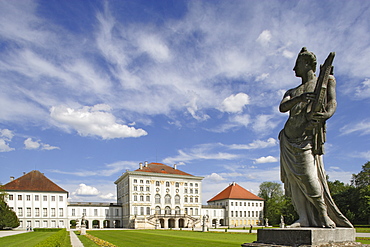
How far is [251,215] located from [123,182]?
3530 cm

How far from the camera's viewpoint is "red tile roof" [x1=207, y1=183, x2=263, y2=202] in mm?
84350

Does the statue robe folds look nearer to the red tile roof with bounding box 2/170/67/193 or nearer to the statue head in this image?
the statue head

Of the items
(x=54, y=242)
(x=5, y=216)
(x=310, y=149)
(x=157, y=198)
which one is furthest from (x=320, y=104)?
(x=157, y=198)

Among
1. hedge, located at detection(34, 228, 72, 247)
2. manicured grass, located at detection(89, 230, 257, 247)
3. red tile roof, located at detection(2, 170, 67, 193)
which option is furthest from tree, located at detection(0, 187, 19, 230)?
hedge, located at detection(34, 228, 72, 247)

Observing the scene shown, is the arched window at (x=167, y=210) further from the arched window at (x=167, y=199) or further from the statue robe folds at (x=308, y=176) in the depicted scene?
the statue robe folds at (x=308, y=176)

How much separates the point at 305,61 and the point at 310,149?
4.57ft

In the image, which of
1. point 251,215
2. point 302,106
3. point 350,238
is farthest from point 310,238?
point 251,215

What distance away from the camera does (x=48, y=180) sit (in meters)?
69.5

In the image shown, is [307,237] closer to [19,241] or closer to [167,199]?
[19,241]

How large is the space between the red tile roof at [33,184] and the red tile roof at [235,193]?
42.1 metres

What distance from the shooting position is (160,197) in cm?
7619

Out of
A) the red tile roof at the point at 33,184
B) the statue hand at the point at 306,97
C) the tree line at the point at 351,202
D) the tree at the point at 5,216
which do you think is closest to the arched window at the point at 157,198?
the red tile roof at the point at 33,184

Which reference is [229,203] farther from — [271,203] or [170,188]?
[170,188]

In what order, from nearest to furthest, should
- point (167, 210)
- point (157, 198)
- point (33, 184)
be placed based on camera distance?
point (33, 184)
point (157, 198)
point (167, 210)
